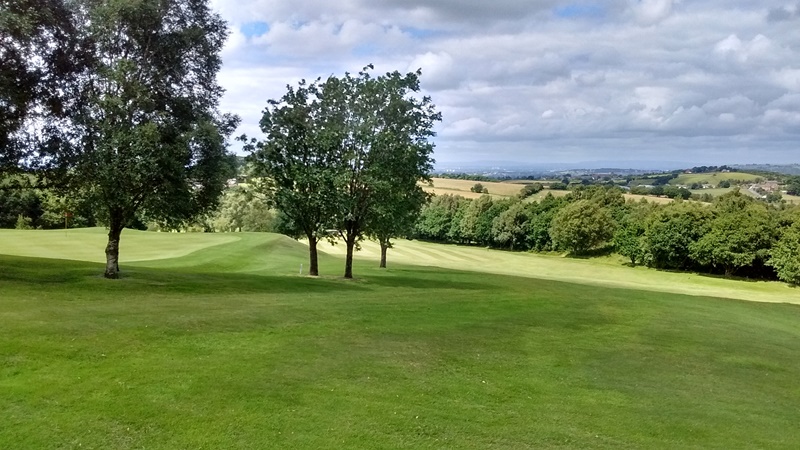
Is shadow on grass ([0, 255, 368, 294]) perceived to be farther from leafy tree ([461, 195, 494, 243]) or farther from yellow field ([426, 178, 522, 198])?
yellow field ([426, 178, 522, 198])

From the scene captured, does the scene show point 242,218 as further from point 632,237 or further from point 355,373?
point 355,373

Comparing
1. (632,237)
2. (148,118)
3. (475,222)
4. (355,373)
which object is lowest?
(355,373)

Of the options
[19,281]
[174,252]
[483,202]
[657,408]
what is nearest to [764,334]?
[657,408]

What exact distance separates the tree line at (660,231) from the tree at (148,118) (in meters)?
26.5

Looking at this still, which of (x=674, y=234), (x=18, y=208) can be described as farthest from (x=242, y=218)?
(x=674, y=234)

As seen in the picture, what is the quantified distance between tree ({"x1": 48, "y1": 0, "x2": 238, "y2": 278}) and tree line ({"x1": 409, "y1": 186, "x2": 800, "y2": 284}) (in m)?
26.5

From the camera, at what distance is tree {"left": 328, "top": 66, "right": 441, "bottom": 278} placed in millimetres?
34281

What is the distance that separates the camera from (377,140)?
3416 centimetres

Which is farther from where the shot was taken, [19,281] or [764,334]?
[764,334]

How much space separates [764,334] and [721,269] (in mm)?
61381

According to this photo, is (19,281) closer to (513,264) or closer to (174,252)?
(174,252)

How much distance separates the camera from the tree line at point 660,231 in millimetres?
75562

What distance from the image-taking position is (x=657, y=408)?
14.5m

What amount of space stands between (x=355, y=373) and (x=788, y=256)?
7456cm
